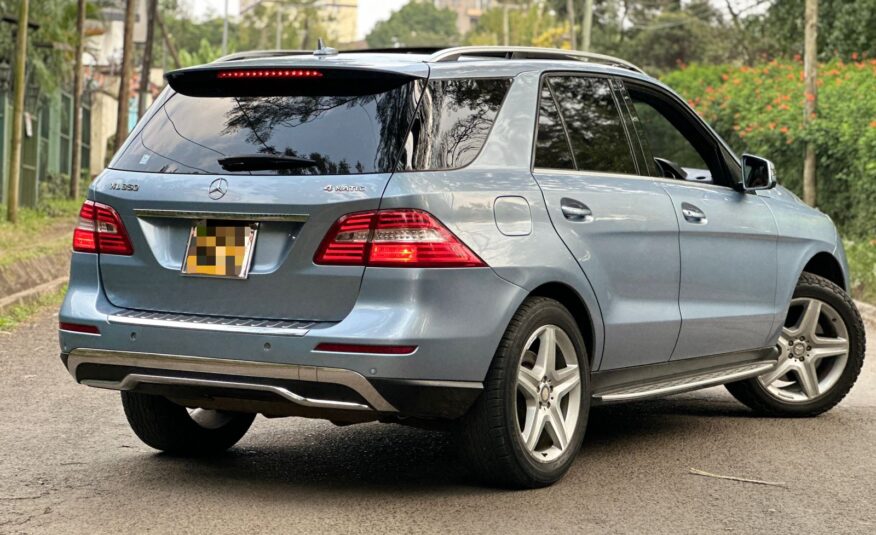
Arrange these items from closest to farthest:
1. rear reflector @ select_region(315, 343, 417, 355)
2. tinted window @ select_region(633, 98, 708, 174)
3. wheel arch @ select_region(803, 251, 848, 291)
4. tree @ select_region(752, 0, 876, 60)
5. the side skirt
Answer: rear reflector @ select_region(315, 343, 417, 355)
the side skirt
wheel arch @ select_region(803, 251, 848, 291)
tinted window @ select_region(633, 98, 708, 174)
tree @ select_region(752, 0, 876, 60)

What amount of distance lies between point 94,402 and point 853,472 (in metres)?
4.18

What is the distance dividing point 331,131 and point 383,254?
57 cm

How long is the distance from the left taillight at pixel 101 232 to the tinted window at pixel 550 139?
1.71m

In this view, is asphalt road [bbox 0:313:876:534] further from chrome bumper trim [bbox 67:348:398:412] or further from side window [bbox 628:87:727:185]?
side window [bbox 628:87:727:185]

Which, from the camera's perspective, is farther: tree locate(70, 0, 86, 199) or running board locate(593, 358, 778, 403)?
tree locate(70, 0, 86, 199)

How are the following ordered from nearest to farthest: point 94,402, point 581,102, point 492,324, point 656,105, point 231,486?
point 492,324, point 231,486, point 581,102, point 656,105, point 94,402

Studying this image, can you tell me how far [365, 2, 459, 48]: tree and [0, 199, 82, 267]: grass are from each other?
506 feet

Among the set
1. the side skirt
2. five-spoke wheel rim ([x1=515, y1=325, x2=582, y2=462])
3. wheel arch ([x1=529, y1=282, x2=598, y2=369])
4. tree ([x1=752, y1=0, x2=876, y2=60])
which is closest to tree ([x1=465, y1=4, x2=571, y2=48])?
tree ([x1=752, y1=0, x2=876, y2=60])

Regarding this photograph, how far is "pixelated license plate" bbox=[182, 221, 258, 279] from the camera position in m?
5.61

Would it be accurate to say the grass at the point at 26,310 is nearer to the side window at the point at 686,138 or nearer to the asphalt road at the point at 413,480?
the asphalt road at the point at 413,480

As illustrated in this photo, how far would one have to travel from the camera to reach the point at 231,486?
613 centimetres

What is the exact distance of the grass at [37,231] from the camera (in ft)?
54.7

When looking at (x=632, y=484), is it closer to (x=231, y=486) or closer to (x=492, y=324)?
(x=492, y=324)

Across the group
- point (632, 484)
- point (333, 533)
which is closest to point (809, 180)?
point (632, 484)
